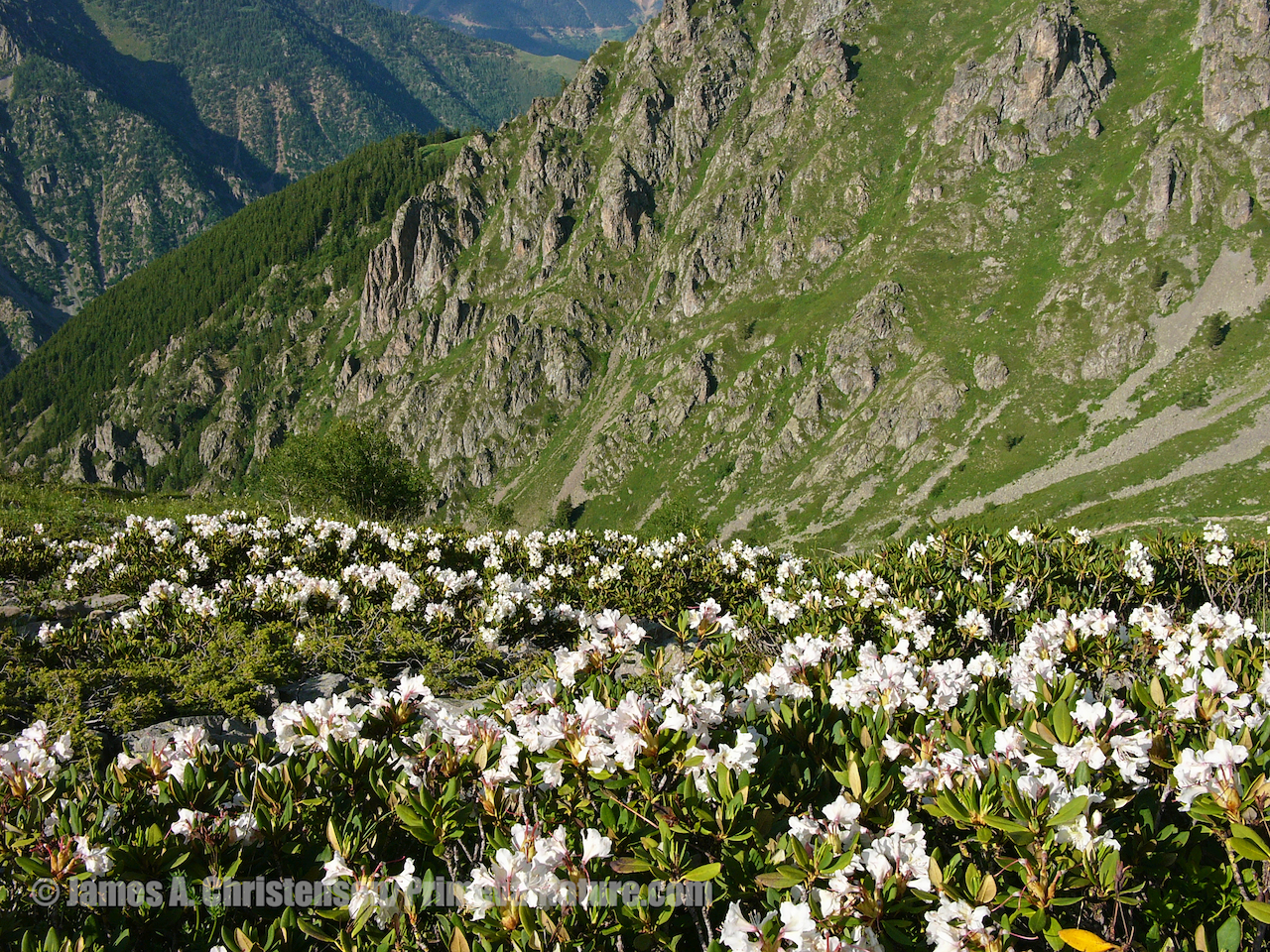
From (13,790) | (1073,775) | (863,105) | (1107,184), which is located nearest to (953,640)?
(1073,775)

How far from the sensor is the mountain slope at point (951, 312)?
114 m

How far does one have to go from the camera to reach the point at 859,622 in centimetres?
995

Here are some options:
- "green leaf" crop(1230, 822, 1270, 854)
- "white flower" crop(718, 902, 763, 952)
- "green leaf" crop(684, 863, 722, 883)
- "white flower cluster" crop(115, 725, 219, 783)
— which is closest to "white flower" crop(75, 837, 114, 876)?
"white flower cluster" crop(115, 725, 219, 783)

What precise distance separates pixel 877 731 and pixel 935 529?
10.4 m

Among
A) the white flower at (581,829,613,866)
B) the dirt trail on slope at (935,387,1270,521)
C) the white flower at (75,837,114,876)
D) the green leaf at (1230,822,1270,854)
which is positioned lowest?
the green leaf at (1230,822,1270,854)

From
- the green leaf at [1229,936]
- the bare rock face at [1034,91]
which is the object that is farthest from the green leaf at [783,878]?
the bare rock face at [1034,91]

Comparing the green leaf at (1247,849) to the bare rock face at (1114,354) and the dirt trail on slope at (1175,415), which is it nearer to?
the dirt trail on slope at (1175,415)

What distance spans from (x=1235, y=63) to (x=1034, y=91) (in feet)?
122

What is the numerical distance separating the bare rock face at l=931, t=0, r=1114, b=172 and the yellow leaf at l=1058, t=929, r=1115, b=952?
7647 inches

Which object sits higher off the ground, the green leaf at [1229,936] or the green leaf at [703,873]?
the green leaf at [703,873]

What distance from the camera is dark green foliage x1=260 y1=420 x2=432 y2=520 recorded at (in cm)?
4366

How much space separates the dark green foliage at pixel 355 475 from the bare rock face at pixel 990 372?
124 meters

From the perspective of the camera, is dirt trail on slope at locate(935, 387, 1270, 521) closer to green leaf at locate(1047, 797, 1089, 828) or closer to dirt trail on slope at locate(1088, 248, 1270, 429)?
dirt trail on slope at locate(1088, 248, 1270, 429)

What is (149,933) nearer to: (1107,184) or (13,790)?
(13,790)
